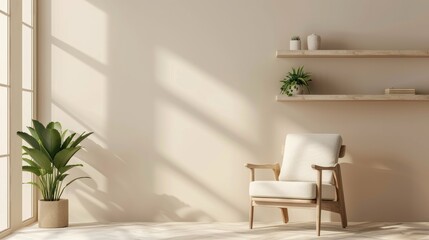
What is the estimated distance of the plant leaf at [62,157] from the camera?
566 centimetres

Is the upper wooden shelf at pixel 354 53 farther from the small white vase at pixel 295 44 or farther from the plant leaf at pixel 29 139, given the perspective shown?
the plant leaf at pixel 29 139

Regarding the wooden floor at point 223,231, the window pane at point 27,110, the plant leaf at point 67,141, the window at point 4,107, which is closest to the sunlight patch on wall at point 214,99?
the wooden floor at point 223,231

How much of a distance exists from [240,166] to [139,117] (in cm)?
106

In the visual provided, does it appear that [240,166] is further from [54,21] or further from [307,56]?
[54,21]

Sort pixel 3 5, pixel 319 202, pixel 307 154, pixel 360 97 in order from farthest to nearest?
1. pixel 360 97
2. pixel 307 154
3. pixel 3 5
4. pixel 319 202

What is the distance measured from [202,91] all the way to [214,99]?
136mm

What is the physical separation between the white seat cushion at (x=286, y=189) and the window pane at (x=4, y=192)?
6.59ft

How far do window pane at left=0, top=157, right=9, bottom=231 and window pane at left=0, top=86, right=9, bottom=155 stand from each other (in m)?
0.09

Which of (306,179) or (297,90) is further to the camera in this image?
(297,90)

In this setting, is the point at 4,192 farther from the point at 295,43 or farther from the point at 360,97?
the point at 360,97

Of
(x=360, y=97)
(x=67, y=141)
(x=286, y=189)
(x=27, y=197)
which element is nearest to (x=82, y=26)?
(x=67, y=141)

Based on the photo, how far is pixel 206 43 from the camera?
6258mm

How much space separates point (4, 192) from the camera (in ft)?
18.0

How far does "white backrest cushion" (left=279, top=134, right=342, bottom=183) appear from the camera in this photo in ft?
19.1
